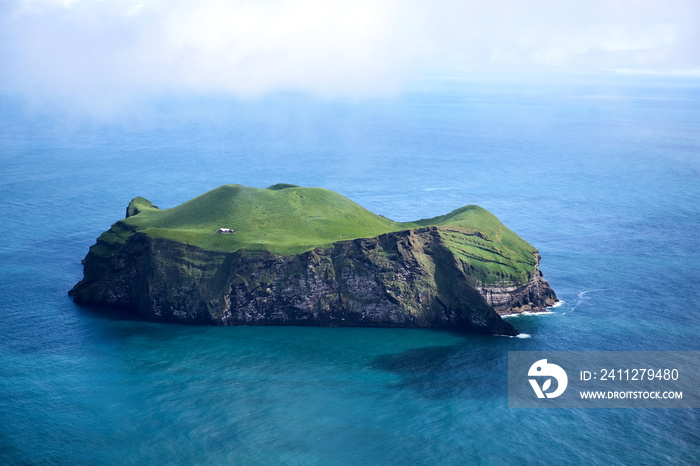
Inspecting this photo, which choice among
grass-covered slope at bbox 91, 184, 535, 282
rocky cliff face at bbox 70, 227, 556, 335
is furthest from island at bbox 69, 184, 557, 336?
grass-covered slope at bbox 91, 184, 535, 282

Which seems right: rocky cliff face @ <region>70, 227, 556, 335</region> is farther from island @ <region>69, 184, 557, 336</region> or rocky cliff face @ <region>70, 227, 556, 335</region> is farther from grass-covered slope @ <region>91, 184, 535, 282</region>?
grass-covered slope @ <region>91, 184, 535, 282</region>

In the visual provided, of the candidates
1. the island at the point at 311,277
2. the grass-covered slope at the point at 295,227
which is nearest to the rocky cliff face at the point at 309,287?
the island at the point at 311,277

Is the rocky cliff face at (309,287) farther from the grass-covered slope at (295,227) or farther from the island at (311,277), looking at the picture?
the grass-covered slope at (295,227)

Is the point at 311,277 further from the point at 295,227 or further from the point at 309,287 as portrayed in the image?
the point at 295,227

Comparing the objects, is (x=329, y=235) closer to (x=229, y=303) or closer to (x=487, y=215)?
(x=229, y=303)

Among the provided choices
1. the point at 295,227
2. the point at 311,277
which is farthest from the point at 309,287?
the point at 295,227

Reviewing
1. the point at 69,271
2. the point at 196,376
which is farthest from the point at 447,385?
the point at 69,271
